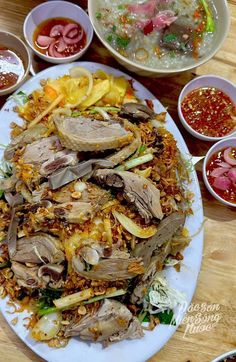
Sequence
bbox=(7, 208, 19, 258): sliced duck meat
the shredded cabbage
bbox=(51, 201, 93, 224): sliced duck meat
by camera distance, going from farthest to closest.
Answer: the shredded cabbage, bbox=(7, 208, 19, 258): sliced duck meat, bbox=(51, 201, 93, 224): sliced duck meat

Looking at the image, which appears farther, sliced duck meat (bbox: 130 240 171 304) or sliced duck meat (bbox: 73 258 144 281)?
sliced duck meat (bbox: 130 240 171 304)

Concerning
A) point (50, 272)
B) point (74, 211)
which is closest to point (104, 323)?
point (50, 272)

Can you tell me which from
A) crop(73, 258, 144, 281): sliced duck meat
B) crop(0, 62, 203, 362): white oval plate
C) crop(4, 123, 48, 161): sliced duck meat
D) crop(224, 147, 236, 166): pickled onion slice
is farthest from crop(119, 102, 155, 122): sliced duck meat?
crop(73, 258, 144, 281): sliced duck meat

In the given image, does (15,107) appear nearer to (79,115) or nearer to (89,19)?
(79,115)

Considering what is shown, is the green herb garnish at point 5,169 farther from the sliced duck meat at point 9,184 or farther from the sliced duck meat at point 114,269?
the sliced duck meat at point 114,269

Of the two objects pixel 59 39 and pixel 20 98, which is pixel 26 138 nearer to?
pixel 20 98

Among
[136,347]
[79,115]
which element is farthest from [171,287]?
[79,115]

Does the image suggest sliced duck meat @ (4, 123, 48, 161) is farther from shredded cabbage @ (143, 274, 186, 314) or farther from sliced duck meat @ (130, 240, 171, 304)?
shredded cabbage @ (143, 274, 186, 314)

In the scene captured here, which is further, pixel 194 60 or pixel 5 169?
pixel 194 60
